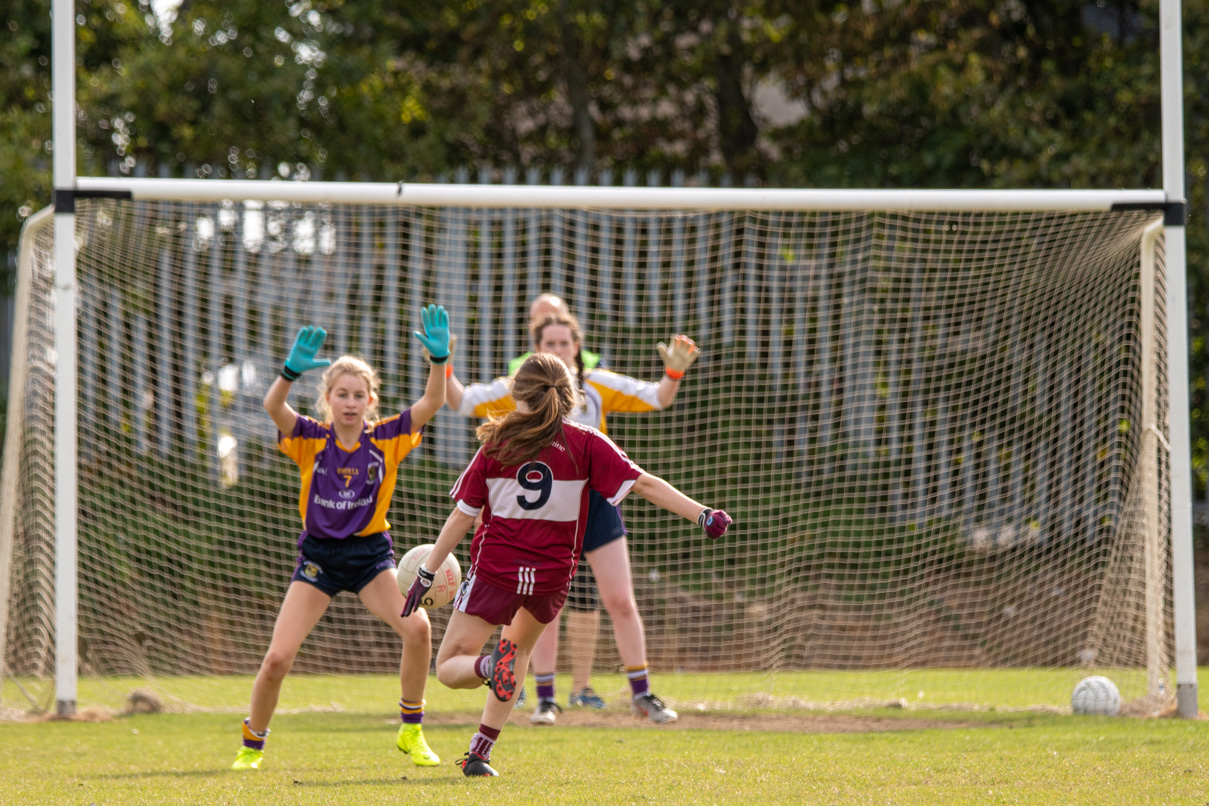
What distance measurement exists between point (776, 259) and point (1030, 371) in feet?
7.52

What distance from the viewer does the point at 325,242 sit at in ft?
33.5

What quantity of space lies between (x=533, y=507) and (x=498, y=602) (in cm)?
33

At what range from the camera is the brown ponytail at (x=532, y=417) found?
156 inches

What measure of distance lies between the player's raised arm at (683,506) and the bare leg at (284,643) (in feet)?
4.43

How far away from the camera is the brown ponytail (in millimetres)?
3967

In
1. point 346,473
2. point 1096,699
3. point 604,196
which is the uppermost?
point 604,196

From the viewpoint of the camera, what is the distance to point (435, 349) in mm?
4414

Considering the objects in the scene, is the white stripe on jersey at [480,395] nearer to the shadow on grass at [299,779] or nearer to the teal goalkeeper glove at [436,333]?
the teal goalkeeper glove at [436,333]

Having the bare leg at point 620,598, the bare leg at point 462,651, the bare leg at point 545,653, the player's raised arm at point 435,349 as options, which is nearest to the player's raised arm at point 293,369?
the player's raised arm at point 435,349

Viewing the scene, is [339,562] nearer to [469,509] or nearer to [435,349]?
[469,509]

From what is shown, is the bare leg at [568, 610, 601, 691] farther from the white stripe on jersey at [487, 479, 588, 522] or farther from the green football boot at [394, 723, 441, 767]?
the white stripe on jersey at [487, 479, 588, 522]

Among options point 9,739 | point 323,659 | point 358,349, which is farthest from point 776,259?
point 9,739

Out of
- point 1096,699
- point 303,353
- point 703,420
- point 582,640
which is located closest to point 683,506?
point 303,353

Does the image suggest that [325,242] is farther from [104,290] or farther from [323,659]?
[323,659]
